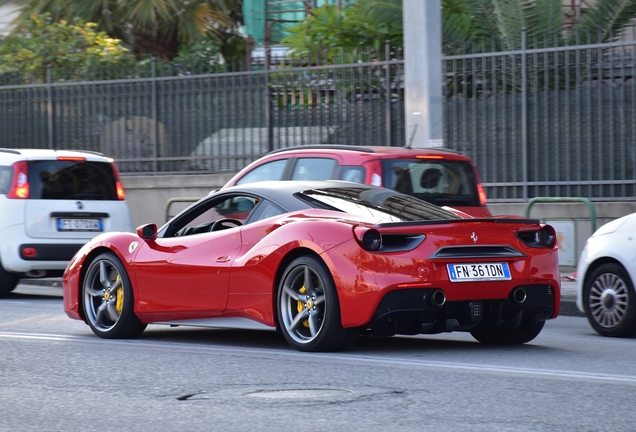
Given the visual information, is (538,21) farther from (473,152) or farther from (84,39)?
(84,39)

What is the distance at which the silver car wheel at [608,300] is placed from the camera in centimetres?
870

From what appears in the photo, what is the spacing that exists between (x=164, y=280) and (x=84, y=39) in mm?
14538

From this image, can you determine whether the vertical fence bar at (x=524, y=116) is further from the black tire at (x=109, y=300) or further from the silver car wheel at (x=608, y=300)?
the black tire at (x=109, y=300)

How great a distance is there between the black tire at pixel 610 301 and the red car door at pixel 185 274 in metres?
2.96

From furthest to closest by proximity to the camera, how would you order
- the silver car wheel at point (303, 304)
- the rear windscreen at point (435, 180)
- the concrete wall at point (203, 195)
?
the concrete wall at point (203, 195) < the rear windscreen at point (435, 180) < the silver car wheel at point (303, 304)

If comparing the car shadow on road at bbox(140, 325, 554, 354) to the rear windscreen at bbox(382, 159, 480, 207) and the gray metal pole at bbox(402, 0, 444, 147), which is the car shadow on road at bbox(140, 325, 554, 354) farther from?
the gray metal pole at bbox(402, 0, 444, 147)

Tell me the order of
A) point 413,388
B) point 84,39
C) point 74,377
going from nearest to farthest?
point 413,388, point 74,377, point 84,39

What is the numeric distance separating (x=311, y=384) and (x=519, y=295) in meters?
1.90

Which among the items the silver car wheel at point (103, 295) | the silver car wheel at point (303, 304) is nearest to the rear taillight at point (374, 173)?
the silver car wheel at point (103, 295)

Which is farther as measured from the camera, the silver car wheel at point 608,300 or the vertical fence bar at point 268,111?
the vertical fence bar at point 268,111

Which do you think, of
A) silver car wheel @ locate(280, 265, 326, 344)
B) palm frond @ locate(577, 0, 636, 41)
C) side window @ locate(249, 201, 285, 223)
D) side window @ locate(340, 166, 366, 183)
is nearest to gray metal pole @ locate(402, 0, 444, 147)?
side window @ locate(340, 166, 366, 183)

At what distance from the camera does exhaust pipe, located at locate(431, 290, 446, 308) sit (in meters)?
7.08

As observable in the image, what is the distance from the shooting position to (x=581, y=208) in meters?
14.2

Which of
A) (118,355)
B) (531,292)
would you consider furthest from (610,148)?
(118,355)
